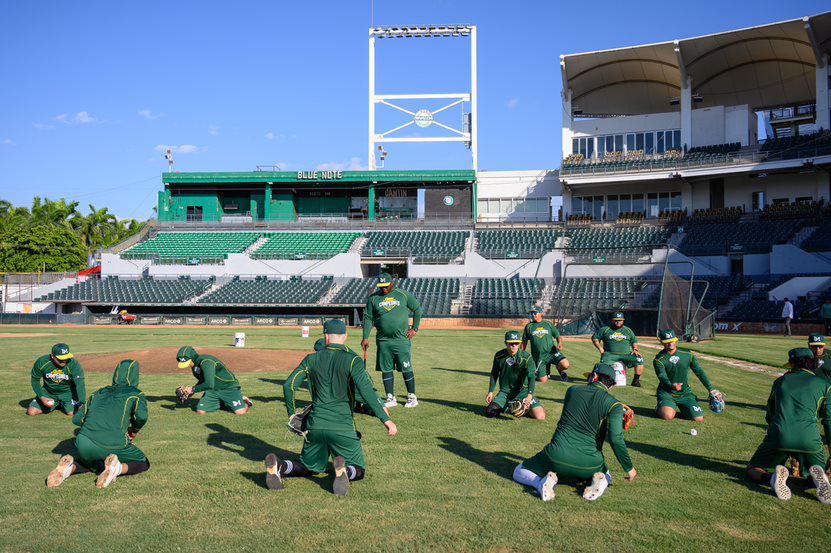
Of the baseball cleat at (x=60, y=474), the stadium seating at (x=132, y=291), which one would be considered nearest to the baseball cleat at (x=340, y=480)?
the baseball cleat at (x=60, y=474)

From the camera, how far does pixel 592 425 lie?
273 inches

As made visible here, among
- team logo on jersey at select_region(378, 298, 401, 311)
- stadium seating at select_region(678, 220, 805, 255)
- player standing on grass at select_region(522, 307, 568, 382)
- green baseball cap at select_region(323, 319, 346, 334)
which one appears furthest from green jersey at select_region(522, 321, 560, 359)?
stadium seating at select_region(678, 220, 805, 255)

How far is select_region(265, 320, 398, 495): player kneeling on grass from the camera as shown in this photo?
6.86m

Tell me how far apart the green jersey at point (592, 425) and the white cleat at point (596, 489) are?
28 centimetres

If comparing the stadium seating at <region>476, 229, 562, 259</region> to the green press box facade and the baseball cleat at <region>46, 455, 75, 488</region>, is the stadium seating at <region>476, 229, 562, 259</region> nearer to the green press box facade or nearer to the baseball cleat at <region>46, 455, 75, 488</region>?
the green press box facade

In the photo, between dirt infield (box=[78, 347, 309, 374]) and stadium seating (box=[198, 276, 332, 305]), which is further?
stadium seating (box=[198, 276, 332, 305])

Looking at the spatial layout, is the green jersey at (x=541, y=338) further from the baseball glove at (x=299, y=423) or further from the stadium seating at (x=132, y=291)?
the stadium seating at (x=132, y=291)

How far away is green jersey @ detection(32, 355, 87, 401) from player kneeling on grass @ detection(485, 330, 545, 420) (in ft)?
21.0

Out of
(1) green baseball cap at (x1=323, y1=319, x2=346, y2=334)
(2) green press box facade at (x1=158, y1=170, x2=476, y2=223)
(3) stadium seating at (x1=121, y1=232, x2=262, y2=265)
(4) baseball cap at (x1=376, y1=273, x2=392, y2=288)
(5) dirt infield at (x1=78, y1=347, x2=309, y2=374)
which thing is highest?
(2) green press box facade at (x1=158, y1=170, x2=476, y2=223)

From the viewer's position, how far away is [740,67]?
50219 mm

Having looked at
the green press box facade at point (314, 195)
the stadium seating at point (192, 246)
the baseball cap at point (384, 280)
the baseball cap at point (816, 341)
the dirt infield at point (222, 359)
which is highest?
the green press box facade at point (314, 195)

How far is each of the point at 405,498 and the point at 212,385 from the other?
18.3ft

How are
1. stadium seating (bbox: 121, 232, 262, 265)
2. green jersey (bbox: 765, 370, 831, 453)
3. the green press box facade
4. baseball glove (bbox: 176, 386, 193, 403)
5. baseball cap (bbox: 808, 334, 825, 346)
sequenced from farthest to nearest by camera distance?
1. the green press box facade
2. stadium seating (bbox: 121, 232, 262, 265)
3. baseball glove (bbox: 176, 386, 193, 403)
4. baseball cap (bbox: 808, 334, 825, 346)
5. green jersey (bbox: 765, 370, 831, 453)

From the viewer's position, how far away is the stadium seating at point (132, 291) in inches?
1729
